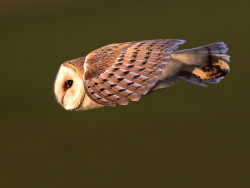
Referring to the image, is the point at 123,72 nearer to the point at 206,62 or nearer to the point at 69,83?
the point at 69,83

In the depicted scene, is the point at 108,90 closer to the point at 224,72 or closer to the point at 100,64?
the point at 100,64

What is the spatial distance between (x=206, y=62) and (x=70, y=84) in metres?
0.33

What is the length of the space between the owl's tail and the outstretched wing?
0.13m

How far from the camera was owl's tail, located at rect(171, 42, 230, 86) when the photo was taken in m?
1.07

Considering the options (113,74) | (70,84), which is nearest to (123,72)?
(113,74)

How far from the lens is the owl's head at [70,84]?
0.98 metres

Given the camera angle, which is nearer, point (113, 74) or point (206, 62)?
point (113, 74)

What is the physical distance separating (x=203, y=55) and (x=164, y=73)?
0.12m

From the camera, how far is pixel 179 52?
1062 millimetres

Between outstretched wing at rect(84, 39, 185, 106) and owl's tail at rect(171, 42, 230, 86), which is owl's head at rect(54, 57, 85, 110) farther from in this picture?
owl's tail at rect(171, 42, 230, 86)

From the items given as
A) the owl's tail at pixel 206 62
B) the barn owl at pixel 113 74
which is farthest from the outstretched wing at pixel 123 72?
the owl's tail at pixel 206 62

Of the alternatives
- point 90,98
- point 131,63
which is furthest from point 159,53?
point 90,98

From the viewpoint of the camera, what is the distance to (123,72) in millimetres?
933

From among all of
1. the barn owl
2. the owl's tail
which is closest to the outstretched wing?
the barn owl
